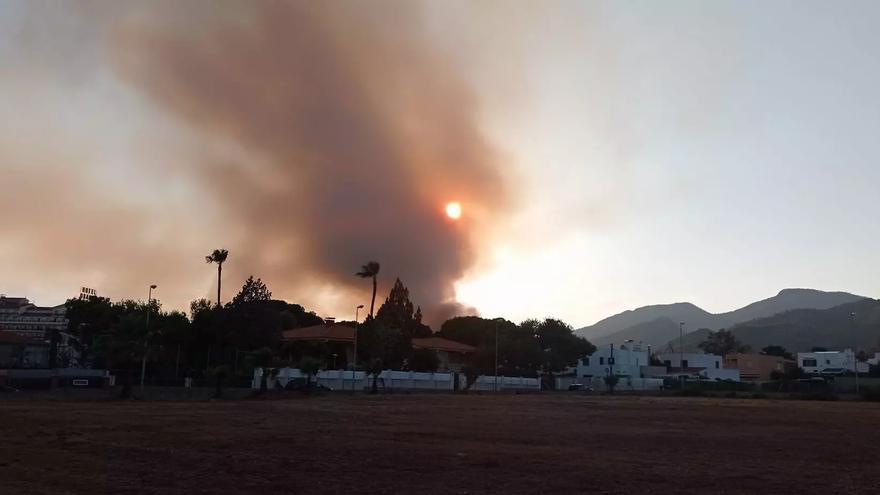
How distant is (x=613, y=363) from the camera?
486 ft

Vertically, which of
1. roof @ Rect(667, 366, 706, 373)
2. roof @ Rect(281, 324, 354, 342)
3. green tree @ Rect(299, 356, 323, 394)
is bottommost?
roof @ Rect(667, 366, 706, 373)

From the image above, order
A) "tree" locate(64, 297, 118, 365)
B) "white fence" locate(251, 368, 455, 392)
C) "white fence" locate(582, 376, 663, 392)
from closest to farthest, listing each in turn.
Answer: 1. "white fence" locate(251, 368, 455, 392)
2. "tree" locate(64, 297, 118, 365)
3. "white fence" locate(582, 376, 663, 392)

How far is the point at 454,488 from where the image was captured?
1443 cm

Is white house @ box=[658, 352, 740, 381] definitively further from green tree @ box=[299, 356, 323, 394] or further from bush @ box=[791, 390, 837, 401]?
green tree @ box=[299, 356, 323, 394]

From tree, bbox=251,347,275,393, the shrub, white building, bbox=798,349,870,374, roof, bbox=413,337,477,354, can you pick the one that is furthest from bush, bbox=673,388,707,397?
white building, bbox=798,349,870,374

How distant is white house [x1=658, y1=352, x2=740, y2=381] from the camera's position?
149125 mm

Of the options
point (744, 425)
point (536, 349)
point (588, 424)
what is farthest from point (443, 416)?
point (536, 349)

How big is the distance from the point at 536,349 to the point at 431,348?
27193mm

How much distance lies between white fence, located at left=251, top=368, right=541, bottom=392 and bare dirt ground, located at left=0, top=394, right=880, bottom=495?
45556mm

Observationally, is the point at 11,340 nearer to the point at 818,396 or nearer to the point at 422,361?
the point at 422,361

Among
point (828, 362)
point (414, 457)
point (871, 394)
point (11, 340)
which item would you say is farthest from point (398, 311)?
point (828, 362)

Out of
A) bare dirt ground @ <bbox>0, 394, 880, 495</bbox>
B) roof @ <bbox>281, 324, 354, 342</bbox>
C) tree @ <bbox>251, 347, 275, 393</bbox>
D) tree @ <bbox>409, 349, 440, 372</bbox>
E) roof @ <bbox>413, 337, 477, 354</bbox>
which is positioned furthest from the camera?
roof @ <bbox>413, 337, 477, 354</bbox>

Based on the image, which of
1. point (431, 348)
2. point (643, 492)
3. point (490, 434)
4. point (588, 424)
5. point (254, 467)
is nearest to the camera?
point (643, 492)

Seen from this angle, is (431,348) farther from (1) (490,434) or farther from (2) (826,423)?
(1) (490,434)
